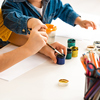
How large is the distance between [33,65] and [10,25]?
288 millimetres

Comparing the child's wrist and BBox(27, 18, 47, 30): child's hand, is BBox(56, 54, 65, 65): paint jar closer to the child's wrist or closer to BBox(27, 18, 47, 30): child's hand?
BBox(27, 18, 47, 30): child's hand

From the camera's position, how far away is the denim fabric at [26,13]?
98 centimetres

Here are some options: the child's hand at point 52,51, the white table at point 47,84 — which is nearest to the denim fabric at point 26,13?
the child's hand at point 52,51

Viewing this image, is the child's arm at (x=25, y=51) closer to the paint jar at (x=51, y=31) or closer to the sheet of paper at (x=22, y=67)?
the sheet of paper at (x=22, y=67)

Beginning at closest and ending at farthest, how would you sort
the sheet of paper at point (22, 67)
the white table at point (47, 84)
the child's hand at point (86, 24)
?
1. the white table at point (47, 84)
2. the sheet of paper at point (22, 67)
3. the child's hand at point (86, 24)

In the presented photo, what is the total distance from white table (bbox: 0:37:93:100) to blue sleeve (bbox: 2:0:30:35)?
226 mm

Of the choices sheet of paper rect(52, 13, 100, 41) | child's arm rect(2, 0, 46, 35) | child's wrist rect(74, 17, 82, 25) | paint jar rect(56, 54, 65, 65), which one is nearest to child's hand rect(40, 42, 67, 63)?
paint jar rect(56, 54, 65, 65)

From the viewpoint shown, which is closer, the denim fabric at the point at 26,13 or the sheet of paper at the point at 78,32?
the denim fabric at the point at 26,13

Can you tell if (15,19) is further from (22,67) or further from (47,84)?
(47,84)

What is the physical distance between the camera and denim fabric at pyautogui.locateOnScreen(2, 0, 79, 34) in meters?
0.98

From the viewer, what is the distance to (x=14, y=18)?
3.23 ft

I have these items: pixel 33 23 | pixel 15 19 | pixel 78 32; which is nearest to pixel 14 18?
pixel 15 19

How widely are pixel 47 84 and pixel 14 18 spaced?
0.42 meters

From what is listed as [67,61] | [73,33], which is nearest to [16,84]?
[67,61]
